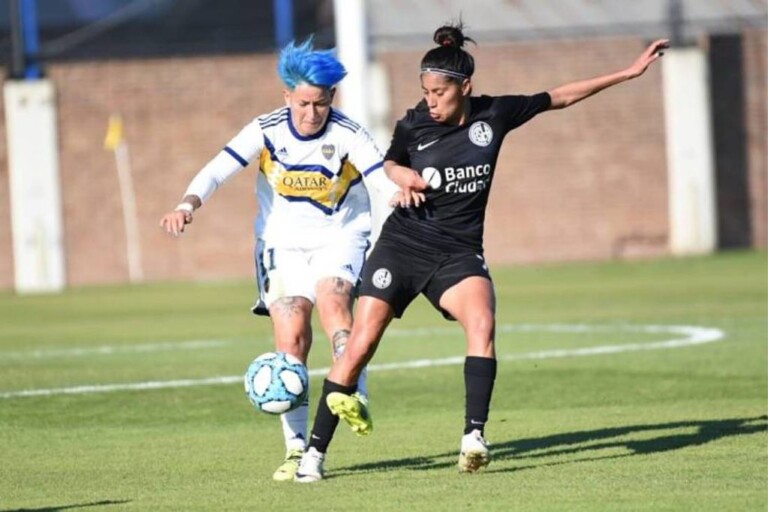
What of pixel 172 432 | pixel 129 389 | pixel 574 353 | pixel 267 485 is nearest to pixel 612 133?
pixel 574 353

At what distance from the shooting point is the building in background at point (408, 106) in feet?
99.8

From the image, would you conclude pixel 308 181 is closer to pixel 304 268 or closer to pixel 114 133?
pixel 304 268

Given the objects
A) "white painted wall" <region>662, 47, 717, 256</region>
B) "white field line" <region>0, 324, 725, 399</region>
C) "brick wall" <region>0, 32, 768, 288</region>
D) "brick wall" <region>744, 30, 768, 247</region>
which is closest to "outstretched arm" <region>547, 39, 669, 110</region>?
"white field line" <region>0, 324, 725, 399</region>

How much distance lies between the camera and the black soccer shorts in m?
8.68

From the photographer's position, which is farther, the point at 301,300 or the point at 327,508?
the point at 301,300

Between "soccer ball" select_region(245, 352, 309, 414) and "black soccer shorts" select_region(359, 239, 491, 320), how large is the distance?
56cm

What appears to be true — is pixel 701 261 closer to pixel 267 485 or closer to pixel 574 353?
pixel 574 353

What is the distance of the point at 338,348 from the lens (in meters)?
8.73

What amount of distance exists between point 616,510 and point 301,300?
2.53 meters

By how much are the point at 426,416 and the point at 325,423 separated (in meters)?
2.62

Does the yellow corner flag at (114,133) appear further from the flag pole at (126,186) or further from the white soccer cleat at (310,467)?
the white soccer cleat at (310,467)

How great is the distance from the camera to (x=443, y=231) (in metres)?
8.77

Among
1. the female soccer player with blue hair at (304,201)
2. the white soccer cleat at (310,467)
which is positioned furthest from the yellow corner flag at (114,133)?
the white soccer cleat at (310,467)

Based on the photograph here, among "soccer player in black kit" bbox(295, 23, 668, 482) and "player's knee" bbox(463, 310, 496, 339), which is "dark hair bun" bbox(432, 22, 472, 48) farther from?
"player's knee" bbox(463, 310, 496, 339)
